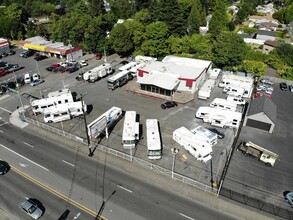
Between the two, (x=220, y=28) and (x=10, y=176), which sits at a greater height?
(x=220, y=28)

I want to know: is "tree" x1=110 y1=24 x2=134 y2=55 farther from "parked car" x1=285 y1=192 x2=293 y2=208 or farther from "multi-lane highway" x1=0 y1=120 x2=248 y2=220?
"parked car" x1=285 y1=192 x2=293 y2=208

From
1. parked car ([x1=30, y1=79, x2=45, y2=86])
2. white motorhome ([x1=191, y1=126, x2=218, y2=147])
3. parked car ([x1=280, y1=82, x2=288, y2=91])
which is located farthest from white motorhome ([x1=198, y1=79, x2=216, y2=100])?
parked car ([x1=30, y1=79, x2=45, y2=86])

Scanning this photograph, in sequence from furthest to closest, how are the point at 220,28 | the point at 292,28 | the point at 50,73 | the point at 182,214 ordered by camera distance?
the point at 292,28 < the point at 220,28 < the point at 50,73 < the point at 182,214

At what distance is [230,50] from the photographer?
60969mm

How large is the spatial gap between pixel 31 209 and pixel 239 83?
4725 cm

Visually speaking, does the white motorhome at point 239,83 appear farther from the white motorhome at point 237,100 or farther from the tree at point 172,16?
the tree at point 172,16

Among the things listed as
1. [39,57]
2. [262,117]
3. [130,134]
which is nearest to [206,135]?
[262,117]

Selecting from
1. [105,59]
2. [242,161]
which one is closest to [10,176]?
[242,161]

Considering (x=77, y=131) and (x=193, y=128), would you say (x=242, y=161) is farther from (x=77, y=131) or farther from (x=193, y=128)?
(x=77, y=131)

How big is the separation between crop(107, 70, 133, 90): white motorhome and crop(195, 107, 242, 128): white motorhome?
2235 cm

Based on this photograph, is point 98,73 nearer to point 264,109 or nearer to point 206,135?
point 206,135

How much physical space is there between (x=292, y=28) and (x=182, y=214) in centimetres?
11857

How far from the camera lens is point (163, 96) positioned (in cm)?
5166

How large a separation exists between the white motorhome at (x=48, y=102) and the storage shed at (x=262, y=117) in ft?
112
